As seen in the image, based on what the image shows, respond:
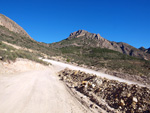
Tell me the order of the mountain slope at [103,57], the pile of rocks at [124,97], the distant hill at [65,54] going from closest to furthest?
1. the pile of rocks at [124,97]
2. the distant hill at [65,54]
3. the mountain slope at [103,57]

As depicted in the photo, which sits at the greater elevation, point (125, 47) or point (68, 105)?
point (125, 47)

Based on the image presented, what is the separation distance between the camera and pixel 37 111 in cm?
398

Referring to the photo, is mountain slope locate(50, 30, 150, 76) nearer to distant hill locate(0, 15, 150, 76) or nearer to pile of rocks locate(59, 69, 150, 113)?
distant hill locate(0, 15, 150, 76)

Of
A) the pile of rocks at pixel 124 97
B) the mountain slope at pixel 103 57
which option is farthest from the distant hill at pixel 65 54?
the pile of rocks at pixel 124 97

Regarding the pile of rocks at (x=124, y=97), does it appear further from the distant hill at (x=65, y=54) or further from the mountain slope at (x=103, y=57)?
the mountain slope at (x=103, y=57)

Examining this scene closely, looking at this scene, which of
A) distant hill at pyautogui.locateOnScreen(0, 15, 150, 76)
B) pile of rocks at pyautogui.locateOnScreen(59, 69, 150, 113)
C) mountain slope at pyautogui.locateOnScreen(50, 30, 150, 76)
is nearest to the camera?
pile of rocks at pyautogui.locateOnScreen(59, 69, 150, 113)

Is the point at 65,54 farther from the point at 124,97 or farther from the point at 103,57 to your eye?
the point at 124,97

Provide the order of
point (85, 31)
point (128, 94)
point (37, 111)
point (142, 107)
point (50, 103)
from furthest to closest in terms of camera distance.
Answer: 1. point (85, 31)
2. point (128, 94)
3. point (50, 103)
4. point (142, 107)
5. point (37, 111)

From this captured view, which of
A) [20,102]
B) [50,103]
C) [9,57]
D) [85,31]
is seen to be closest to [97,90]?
[50,103]

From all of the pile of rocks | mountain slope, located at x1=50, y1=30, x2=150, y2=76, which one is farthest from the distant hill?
the pile of rocks

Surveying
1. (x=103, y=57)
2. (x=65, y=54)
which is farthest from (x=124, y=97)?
(x=65, y=54)

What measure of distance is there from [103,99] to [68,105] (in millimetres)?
1942

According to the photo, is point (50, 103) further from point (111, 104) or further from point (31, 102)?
point (111, 104)

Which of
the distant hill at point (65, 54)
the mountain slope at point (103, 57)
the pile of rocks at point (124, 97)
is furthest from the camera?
the mountain slope at point (103, 57)
